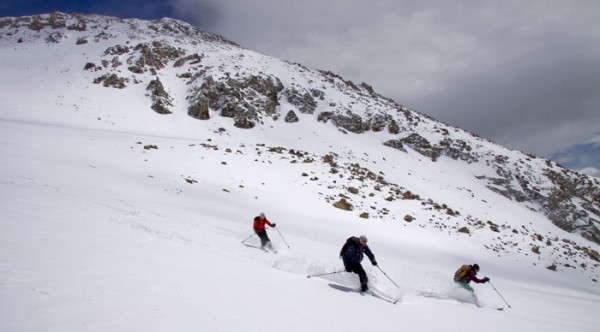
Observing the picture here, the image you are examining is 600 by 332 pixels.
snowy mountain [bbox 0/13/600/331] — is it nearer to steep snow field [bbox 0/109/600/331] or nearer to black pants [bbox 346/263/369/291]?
steep snow field [bbox 0/109/600/331]

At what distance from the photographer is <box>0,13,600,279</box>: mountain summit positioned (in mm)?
28141

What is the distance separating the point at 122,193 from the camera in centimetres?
1595

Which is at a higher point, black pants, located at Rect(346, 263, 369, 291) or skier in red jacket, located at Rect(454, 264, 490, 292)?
skier in red jacket, located at Rect(454, 264, 490, 292)

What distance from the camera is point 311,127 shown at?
53438mm

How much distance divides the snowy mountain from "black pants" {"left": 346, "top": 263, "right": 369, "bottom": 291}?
0.64m

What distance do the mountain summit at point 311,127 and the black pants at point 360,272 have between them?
13.8 m

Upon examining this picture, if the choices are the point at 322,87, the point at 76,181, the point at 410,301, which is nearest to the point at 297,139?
the point at 322,87

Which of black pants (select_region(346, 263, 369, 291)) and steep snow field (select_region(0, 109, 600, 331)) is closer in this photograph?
steep snow field (select_region(0, 109, 600, 331))

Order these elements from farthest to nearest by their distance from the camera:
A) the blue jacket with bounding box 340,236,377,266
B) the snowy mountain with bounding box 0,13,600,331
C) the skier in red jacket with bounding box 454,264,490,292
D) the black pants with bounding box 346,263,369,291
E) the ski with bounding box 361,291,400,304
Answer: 1. the skier in red jacket with bounding box 454,264,490,292
2. the blue jacket with bounding box 340,236,377,266
3. the black pants with bounding box 346,263,369,291
4. the ski with bounding box 361,291,400,304
5. the snowy mountain with bounding box 0,13,600,331

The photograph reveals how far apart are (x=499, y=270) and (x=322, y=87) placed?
5208 centimetres

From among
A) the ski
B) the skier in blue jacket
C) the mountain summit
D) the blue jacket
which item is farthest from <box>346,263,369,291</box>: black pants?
the mountain summit

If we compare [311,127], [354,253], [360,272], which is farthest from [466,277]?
[311,127]

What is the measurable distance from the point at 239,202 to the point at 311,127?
3430 cm

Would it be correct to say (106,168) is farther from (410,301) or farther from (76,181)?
(410,301)
